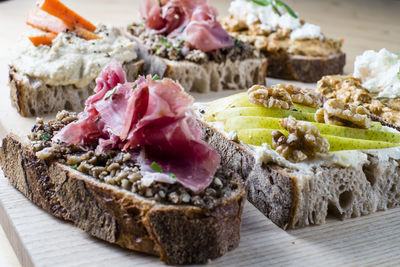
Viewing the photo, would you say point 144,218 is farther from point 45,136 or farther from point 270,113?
point 270,113

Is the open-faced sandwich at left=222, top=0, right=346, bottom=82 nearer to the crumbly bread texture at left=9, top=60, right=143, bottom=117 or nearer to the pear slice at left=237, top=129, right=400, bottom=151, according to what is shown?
the crumbly bread texture at left=9, top=60, right=143, bottom=117

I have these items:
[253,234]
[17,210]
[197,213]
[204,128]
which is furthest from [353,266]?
[17,210]

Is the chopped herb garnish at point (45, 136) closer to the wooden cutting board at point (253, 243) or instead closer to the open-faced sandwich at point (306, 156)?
the wooden cutting board at point (253, 243)

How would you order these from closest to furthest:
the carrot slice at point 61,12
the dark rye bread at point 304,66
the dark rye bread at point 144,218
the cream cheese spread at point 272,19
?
1. the dark rye bread at point 144,218
2. the carrot slice at point 61,12
3. the dark rye bread at point 304,66
4. the cream cheese spread at point 272,19

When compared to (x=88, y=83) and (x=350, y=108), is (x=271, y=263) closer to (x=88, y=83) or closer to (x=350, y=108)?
(x=350, y=108)

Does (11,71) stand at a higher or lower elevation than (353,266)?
higher

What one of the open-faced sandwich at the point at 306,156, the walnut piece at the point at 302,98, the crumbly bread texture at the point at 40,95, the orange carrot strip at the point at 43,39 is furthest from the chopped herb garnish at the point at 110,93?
the orange carrot strip at the point at 43,39

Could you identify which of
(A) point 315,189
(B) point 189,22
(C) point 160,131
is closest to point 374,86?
(A) point 315,189
